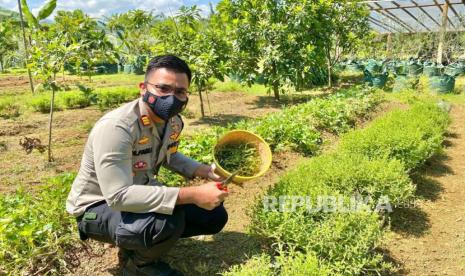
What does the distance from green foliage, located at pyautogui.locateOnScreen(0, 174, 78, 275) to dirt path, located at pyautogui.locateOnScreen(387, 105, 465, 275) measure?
210 centimetres

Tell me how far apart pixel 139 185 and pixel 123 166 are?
0.42ft

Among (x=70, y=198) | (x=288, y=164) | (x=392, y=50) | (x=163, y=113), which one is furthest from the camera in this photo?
(x=392, y=50)

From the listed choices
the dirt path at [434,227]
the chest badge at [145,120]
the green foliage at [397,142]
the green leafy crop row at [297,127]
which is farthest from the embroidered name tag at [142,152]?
the green foliage at [397,142]

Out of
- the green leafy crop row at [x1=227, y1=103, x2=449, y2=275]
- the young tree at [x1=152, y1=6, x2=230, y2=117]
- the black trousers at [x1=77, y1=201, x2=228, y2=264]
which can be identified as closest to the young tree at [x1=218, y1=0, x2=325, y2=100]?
the young tree at [x1=152, y1=6, x2=230, y2=117]

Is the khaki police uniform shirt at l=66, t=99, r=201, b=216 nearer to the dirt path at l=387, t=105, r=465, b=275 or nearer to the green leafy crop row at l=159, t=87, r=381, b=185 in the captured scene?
the green leafy crop row at l=159, t=87, r=381, b=185

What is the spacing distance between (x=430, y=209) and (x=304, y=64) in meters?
5.68

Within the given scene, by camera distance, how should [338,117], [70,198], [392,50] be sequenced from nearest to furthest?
[70,198] → [338,117] → [392,50]

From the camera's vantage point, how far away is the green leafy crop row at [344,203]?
2320 mm

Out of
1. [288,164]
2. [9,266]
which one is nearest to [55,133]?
[288,164]

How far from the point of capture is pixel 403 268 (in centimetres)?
265

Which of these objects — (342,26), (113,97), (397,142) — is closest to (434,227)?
(397,142)

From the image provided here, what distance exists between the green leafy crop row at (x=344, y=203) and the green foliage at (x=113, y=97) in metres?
6.07

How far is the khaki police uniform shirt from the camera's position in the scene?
6.40 feet

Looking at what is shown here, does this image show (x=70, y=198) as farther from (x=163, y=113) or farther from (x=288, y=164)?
(x=288, y=164)
